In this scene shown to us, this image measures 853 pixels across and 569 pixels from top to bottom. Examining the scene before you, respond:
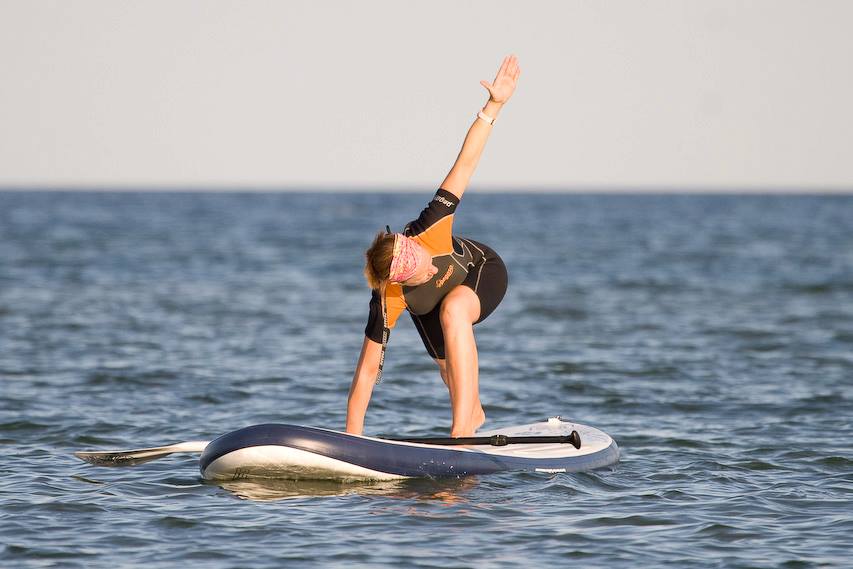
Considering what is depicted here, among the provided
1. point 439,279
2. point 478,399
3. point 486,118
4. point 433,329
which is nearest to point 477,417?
point 478,399

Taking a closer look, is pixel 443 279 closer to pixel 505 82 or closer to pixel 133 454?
pixel 505 82

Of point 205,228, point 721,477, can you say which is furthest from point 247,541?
point 205,228

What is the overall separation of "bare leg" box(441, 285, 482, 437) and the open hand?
127cm

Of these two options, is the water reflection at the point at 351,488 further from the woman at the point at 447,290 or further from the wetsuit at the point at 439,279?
the wetsuit at the point at 439,279

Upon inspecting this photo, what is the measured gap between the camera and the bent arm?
7701 millimetres

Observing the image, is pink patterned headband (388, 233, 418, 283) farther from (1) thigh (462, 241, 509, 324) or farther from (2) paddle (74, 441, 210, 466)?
(2) paddle (74, 441, 210, 466)

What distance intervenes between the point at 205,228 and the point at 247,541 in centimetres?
5036

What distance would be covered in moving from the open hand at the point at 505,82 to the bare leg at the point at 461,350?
4.18ft

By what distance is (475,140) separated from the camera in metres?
7.43

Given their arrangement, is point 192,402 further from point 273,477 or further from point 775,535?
point 775,535

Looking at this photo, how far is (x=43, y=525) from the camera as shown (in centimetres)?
671

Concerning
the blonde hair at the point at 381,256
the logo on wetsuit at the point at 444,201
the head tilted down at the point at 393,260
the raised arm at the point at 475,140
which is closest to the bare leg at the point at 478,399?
the head tilted down at the point at 393,260

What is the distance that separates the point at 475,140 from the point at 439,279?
0.93m

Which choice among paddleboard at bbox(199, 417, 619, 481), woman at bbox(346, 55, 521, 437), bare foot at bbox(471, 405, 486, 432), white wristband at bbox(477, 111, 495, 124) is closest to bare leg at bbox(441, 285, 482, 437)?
woman at bbox(346, 55, 521, 437)
